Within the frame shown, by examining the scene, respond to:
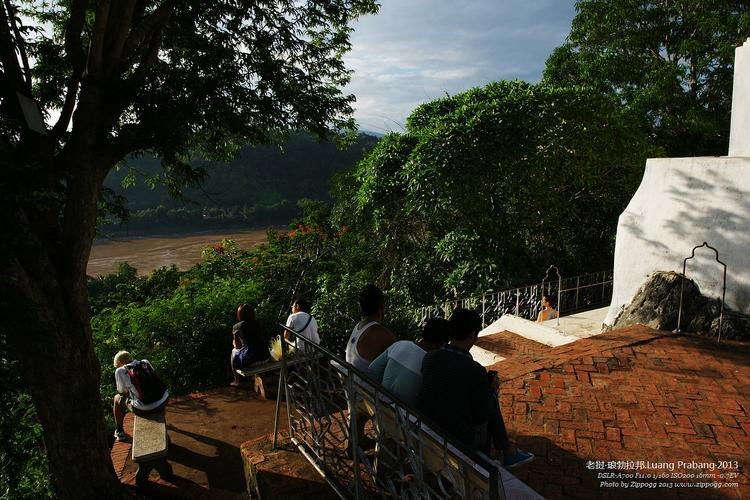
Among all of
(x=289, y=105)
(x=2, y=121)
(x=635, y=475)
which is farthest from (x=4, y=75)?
(x=635, y=475)

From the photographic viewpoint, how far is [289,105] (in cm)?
701

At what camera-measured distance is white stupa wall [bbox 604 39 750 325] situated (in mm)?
6195

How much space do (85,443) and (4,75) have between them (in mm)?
3369

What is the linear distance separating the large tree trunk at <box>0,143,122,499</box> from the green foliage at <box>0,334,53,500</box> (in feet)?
0.80

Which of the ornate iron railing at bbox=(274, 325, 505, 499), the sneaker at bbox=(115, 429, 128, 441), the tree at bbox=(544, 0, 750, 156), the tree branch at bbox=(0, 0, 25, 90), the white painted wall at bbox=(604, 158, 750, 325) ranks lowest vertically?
the sneaker at bbox=(115, 429, 128, 441)

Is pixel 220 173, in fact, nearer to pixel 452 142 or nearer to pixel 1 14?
pixel 452 142

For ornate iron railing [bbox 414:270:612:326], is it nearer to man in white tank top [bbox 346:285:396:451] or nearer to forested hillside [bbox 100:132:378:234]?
man in white tank top [bbox 346:285:396:451]

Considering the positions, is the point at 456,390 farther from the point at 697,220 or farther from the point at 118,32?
the point at 697,220

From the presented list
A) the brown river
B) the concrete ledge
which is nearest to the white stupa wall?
the concrete ledge

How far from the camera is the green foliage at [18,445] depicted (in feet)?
13.4

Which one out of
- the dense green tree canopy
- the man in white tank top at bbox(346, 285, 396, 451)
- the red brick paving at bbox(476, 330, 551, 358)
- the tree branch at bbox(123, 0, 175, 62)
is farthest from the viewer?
the dense green tree canopy

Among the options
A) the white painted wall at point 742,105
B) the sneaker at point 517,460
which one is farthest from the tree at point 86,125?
the white painted wall at point 742,105

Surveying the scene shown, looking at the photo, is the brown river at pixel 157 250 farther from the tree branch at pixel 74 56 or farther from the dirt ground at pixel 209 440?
the tree branch at pixel 74 56

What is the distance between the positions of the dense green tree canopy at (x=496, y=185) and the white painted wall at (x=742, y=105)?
4.36 metres
